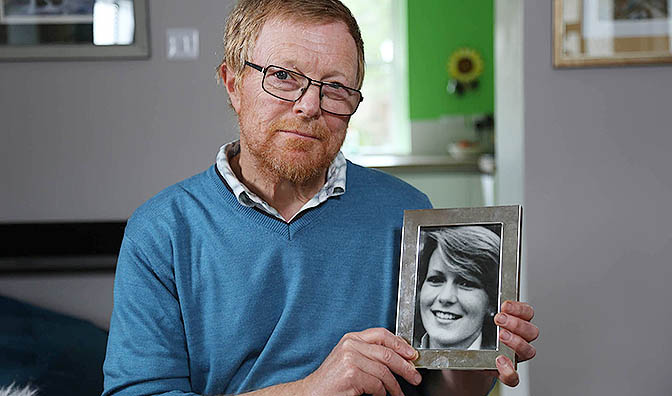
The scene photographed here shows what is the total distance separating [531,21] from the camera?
2197 millimetres

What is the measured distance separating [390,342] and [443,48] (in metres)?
4.19


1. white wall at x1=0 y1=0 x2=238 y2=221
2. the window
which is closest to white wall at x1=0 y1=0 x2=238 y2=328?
white wall at x1=0 y1=0 x2=238 y2=221

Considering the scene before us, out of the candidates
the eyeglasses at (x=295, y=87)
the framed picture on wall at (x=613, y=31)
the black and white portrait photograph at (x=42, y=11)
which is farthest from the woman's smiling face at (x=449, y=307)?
the black and white portrait photograph at (x=42, y=11)

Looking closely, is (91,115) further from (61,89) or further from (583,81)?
(583,81)

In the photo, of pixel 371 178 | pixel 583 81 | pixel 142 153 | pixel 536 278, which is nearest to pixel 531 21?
pixel 583 81

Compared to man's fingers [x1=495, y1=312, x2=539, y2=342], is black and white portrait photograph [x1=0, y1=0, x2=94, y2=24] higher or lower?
higher

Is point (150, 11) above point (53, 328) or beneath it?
above

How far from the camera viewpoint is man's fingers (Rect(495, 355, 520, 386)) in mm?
996

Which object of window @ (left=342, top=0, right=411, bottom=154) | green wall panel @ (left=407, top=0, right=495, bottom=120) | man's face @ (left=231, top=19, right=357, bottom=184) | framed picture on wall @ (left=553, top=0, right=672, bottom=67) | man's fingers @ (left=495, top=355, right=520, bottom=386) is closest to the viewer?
man's fingers @ (left=495, top=355, right=520, bottom=386)

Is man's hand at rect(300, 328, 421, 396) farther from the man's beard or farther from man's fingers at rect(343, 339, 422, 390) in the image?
the man's beard

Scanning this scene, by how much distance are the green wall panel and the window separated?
0.32 ft

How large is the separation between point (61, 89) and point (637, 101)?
1.87 metres

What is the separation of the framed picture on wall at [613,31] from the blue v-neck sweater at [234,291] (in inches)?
51.3

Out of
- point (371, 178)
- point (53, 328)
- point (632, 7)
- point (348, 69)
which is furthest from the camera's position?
point (632, 7)
